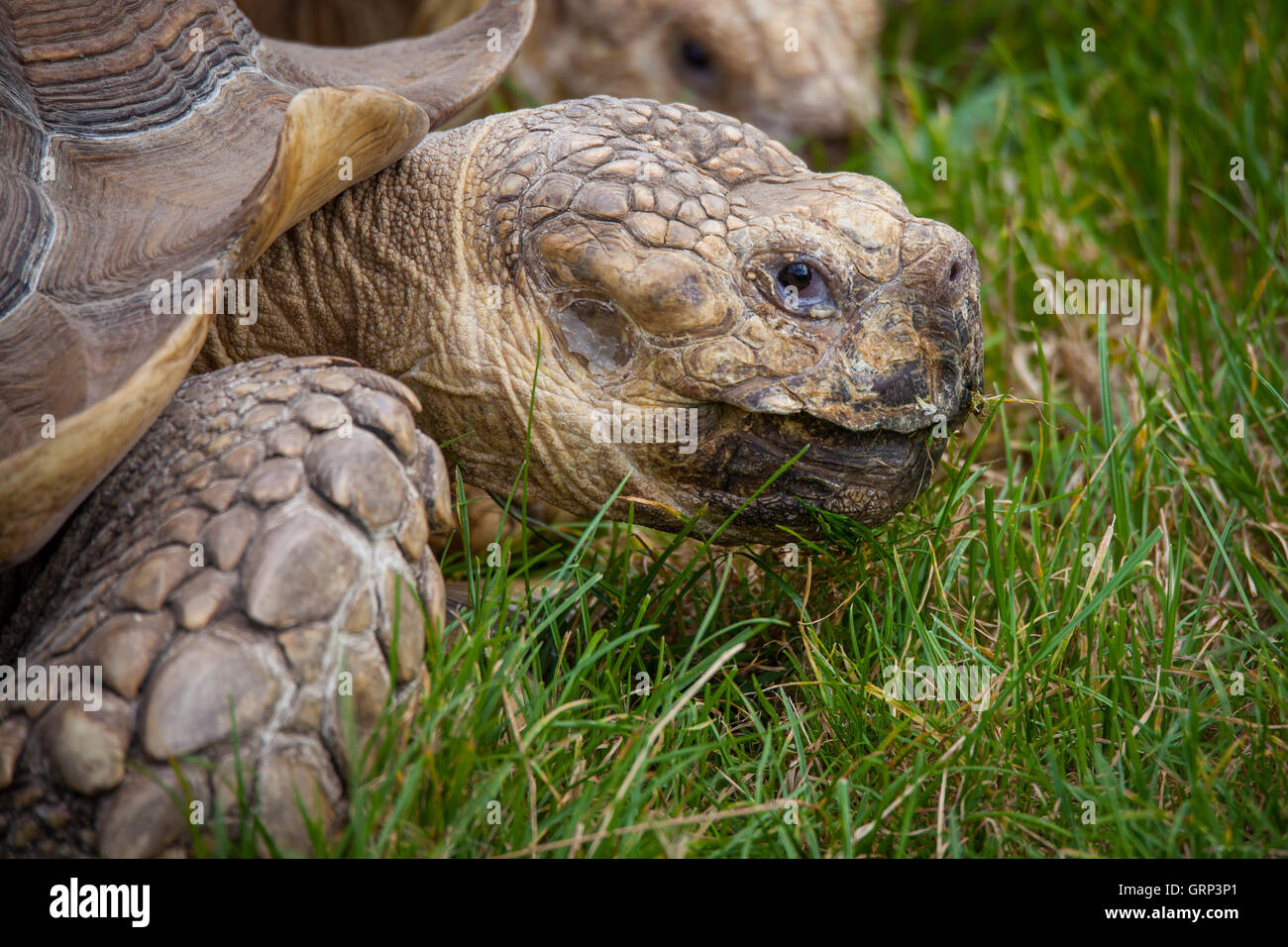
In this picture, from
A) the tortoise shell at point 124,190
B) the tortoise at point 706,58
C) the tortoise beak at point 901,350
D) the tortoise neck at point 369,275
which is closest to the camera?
the tortoise shell at point 124,190

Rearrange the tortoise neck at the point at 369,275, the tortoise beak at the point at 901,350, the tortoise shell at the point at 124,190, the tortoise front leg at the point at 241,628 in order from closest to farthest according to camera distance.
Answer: the tortoise front leg at the point at 241,628 → the tortoise shell at the point at 124,190 → the tortoise beak at the point at 901,350 → the tortoise neck at the point at 369,275

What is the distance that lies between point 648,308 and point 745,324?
0.15 meters

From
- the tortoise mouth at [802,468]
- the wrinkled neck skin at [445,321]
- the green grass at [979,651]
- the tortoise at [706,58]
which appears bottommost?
the green grass at [979,651]

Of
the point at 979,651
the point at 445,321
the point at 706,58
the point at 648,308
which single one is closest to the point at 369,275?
the point at 445,321

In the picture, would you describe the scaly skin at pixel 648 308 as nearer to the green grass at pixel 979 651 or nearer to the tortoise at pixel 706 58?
the green grass at pixel 979 651

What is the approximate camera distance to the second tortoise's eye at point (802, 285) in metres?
1.64

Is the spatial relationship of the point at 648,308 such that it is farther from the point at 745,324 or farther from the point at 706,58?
the point at 706,58

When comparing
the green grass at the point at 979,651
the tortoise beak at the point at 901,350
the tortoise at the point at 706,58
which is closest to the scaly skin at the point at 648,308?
the tortoise beak at the point at 901,350

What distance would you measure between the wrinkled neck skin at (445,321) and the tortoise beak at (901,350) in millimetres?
317

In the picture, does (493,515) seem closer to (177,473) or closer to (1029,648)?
(177,473)

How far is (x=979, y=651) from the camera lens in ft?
6.14

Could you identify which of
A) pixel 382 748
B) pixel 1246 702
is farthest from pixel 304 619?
pixel 1246 702

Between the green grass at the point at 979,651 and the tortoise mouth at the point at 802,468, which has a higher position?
the tortoise mouth at the point at 802,468

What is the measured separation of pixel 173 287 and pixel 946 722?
1.29m
